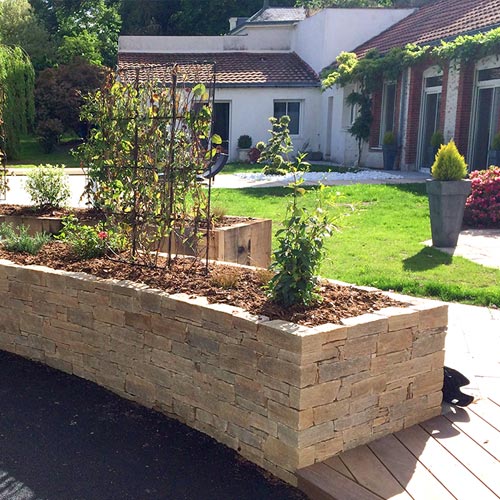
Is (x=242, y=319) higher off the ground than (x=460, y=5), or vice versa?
(x=460, y=5)

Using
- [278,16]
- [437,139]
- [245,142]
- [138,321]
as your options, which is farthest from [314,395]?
[278,16]

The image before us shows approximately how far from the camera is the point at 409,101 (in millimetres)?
20578

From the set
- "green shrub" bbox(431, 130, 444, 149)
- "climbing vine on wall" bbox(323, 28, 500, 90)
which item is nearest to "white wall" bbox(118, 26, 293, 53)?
"climbing vine on wall" bbox(323, 28, 500, 90)

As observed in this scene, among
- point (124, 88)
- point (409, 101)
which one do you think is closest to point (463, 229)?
point (124, 88)

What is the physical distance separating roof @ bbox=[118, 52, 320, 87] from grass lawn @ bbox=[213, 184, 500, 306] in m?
13.6

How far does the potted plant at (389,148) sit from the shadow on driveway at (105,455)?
17659mm

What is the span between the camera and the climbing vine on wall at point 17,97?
1106 inches

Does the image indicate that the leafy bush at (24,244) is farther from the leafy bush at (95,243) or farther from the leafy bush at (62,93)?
the leafy bush at (62,93)

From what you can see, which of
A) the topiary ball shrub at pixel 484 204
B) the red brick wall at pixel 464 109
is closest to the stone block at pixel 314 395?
the topiary ball shrub at pixel 484 204

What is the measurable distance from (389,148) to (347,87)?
460 centimetres

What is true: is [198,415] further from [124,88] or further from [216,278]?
[124,88]

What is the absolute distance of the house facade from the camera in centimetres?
1780

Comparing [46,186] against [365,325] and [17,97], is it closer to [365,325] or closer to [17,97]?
[365,325]

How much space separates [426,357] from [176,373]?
1.54m
